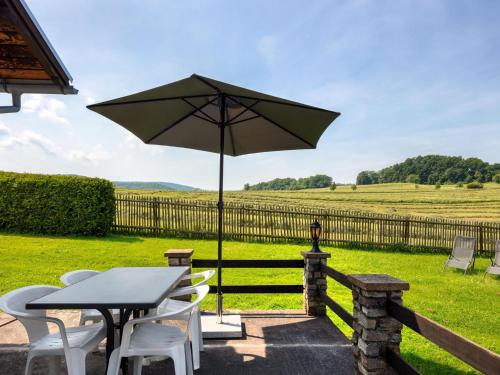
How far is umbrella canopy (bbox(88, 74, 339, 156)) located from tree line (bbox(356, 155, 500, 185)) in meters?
68.8

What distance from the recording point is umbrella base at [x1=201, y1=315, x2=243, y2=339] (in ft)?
12.4

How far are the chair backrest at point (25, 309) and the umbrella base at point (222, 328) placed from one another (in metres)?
1.76

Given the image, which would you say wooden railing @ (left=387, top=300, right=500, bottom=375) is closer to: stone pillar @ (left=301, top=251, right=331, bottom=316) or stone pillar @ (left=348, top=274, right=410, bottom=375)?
stone pillar @ (left=348, top=274, right=410, bottom=375)

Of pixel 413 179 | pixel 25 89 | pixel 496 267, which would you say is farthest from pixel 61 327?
pixel 413 179

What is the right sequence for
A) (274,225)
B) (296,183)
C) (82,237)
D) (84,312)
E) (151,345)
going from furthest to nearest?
(296,183), (274,225), (82,237), (84,312), (151,345)

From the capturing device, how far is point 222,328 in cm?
387

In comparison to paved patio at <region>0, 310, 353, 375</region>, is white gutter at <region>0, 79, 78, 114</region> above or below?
above

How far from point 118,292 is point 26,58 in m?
3.03

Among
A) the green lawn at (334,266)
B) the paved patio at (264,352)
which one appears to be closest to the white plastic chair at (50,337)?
the paved patio at (264,352)

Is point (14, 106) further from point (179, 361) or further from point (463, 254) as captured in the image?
point (463, 254)

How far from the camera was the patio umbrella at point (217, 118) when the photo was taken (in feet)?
10.7

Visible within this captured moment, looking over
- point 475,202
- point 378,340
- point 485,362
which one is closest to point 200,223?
point 378,340

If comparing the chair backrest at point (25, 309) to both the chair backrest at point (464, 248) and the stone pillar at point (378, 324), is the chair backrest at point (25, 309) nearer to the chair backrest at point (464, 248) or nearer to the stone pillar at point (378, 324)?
the stone pillar at point (378, 324)

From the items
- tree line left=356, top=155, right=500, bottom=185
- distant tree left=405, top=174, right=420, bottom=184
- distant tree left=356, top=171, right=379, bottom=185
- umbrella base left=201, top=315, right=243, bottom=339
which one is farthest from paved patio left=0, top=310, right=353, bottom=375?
distant tree left=356, top=171, right=379, bottom=185
